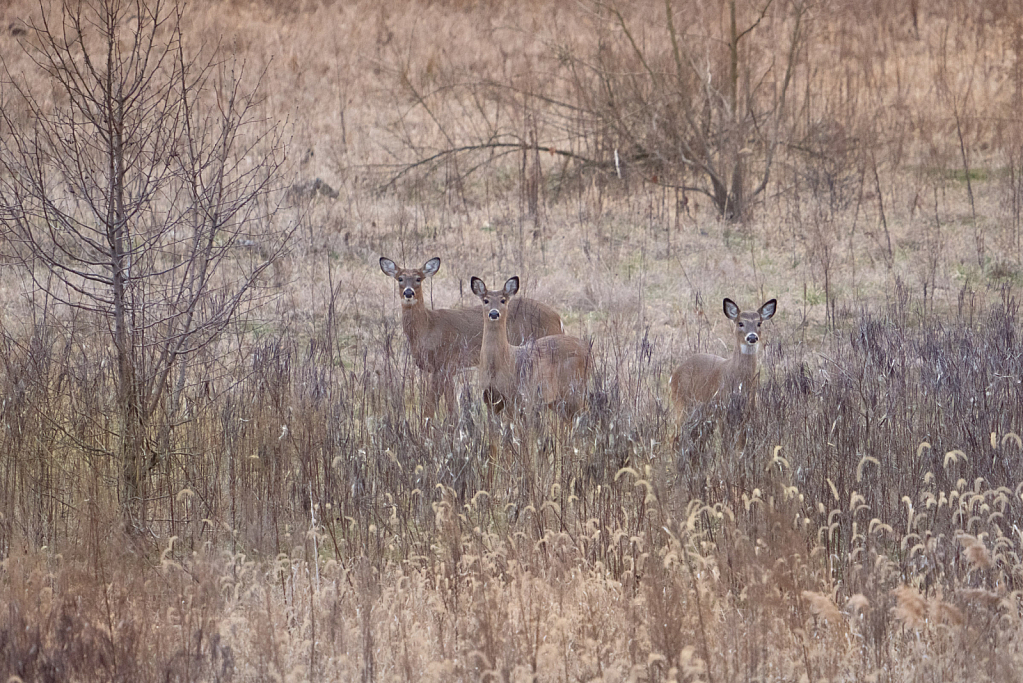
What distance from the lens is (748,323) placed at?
7.34 meters

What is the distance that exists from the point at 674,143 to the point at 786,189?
63.5 inches

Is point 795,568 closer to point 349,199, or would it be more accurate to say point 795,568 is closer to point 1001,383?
point 1001,383

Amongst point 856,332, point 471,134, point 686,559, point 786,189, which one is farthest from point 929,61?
point 686,559

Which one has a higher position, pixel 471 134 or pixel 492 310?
pixel 471 134

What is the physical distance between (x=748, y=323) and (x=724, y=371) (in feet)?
1.19

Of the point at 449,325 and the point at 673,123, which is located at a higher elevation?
the point at 673,123

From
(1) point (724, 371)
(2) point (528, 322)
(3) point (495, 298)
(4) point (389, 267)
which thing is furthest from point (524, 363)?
(4) point (389, 267)

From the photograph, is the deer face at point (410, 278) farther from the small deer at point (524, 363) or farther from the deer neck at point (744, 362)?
the deer neck at point (744, 362)

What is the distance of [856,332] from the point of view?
7715 millimetres

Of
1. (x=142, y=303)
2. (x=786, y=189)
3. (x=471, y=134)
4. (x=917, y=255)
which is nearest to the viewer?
(x=142, y=303)

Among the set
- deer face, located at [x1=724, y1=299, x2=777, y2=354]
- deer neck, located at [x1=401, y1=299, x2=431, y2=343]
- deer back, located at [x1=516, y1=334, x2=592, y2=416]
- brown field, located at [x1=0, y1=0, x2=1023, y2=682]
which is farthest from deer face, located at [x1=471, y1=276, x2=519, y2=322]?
deer face, located at [x1=724, y1=299, x2=777, y2=354]

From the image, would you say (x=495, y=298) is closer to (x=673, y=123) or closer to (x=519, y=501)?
(x=519, y=501)

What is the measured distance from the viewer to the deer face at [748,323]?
7230mm

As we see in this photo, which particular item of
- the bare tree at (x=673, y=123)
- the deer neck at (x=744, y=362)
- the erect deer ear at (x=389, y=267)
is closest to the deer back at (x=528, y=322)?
the erect deer ear at (x=389, y=267)
